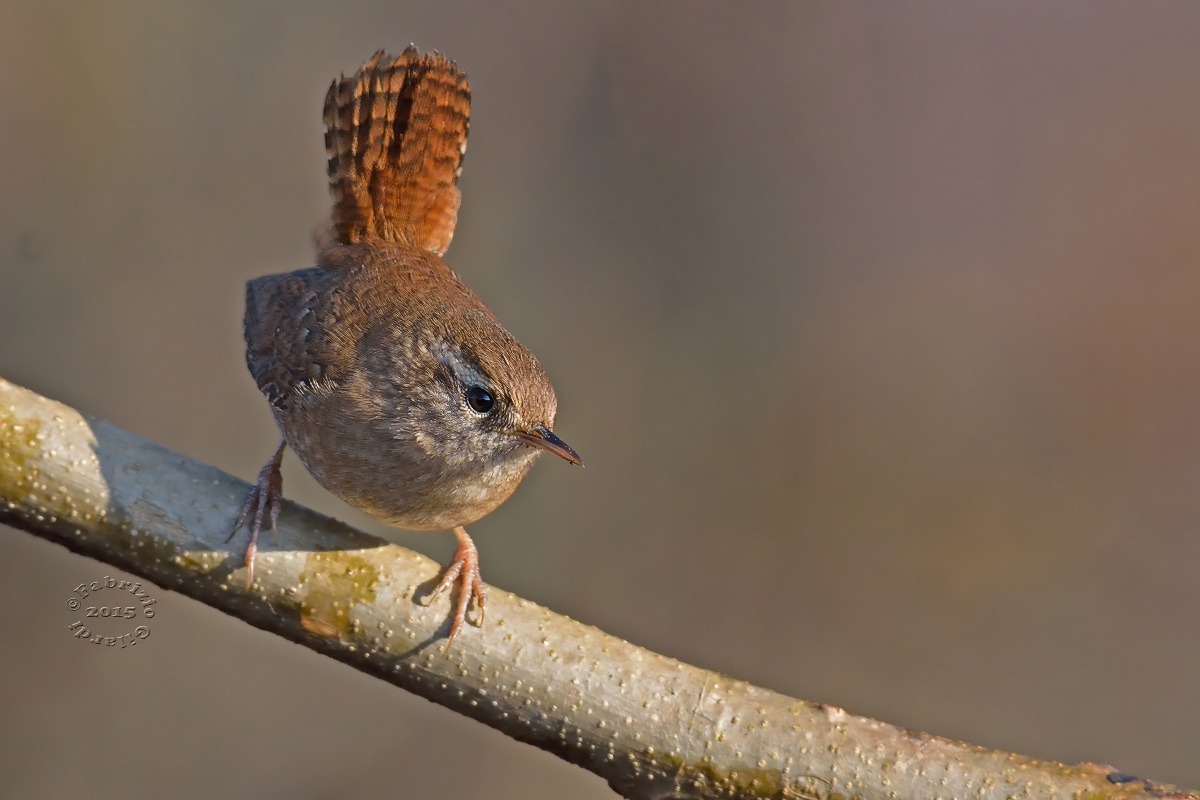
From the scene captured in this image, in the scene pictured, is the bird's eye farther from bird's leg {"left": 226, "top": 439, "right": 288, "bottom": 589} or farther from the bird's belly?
bird's leg {"left": 226, "top": 439, "right": 288, "bottom": 589}

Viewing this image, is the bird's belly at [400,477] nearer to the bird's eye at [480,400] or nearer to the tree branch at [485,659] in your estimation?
the bird's eye at [480,400]

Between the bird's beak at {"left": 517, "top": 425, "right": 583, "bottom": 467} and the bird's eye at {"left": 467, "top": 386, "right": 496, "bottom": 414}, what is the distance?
96mm

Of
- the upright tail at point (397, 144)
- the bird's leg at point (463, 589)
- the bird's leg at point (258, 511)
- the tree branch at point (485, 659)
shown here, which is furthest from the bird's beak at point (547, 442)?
the upright tail at point (397, 144)

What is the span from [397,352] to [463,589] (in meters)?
0.70

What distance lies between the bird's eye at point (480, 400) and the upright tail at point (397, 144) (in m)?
0.81

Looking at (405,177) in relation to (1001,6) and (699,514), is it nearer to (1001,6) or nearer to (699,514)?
(699,514)

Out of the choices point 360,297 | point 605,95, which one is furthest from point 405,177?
point 605,95

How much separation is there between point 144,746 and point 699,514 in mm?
2377

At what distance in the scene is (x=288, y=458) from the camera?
12.9 feet

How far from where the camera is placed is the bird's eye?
2629 mm

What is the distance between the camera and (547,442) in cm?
260

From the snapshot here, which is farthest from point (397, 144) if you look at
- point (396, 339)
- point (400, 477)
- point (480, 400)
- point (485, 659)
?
point (485, 659)

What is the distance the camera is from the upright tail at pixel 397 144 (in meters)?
3.10

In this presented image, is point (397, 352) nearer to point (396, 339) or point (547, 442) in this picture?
point (396, 339)
